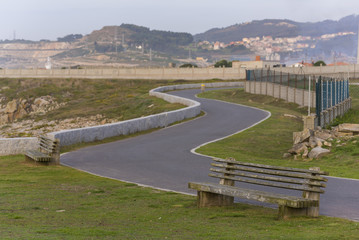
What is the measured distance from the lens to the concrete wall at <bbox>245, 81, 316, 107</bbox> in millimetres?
45194

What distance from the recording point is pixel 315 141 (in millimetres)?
23953

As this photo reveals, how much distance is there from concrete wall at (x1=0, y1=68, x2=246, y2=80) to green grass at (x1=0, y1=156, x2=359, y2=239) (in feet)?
263

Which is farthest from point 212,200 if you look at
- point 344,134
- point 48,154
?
point 344,134

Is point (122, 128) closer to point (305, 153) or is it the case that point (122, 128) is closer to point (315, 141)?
point (315, 141)

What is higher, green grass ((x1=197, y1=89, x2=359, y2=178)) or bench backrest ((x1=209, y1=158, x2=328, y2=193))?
bench backrest ((x1=209, y1=158, x2=328, y2=193))

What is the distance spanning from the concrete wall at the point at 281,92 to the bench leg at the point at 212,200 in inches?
1302

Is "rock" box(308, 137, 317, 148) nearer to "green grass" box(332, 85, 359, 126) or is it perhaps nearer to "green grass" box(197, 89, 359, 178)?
"green grass" box(197, 89, 359, 178)

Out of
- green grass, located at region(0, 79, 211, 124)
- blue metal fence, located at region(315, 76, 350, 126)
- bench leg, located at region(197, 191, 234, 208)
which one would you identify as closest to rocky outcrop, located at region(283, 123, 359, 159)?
blue metal fence, located at region(315, 76, 350, 126)

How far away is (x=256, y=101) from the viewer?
53719 mm

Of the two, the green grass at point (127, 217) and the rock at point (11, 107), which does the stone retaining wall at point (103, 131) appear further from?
the rock at point (11, 107)

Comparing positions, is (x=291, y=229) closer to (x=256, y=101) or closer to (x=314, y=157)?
(x=314, y=157)

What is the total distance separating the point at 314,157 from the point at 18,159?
10728mm

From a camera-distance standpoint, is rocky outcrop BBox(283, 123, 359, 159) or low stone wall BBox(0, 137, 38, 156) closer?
low stone wall BBox(0, 137, 38, 156)

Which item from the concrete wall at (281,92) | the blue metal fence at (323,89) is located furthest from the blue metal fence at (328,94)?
the concrete wall at (281,92)
